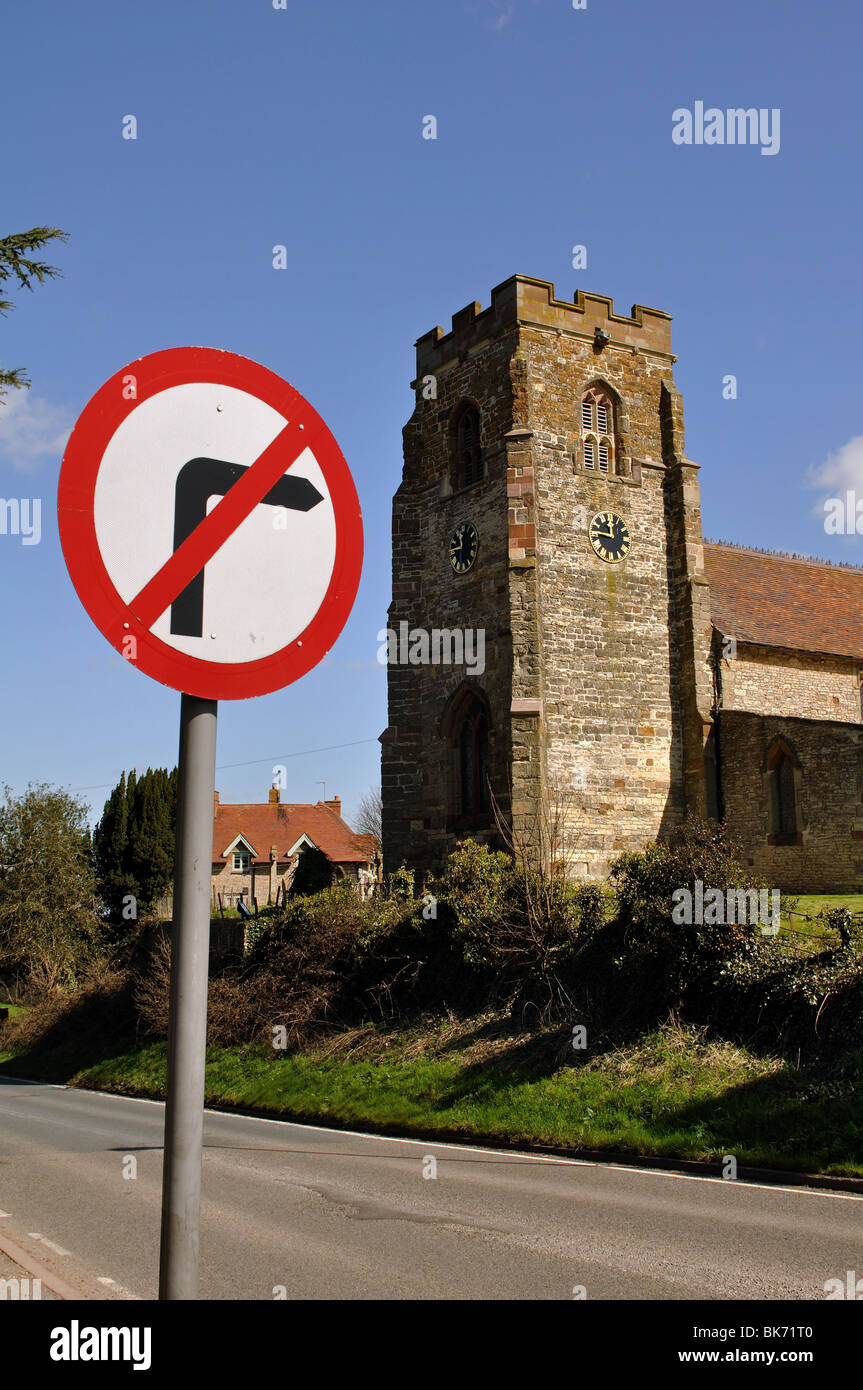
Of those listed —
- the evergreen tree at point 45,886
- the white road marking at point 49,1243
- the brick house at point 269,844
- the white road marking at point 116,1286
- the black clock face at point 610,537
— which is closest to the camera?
the white road marking at point 116,1286

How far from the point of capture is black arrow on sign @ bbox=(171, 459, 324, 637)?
2.35 meters

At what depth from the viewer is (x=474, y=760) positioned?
23812 millimetres

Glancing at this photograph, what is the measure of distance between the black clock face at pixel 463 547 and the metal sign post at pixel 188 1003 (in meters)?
21.7

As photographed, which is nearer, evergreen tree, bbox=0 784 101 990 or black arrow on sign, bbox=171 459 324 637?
black arrow on sign, bbox=171 459 324 637

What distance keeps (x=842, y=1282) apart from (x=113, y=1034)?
883 inches

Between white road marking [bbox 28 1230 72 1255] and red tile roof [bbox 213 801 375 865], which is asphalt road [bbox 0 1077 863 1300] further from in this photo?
red tile roof [bbox 213 801 375 865]

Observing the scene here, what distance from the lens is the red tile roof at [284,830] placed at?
6031cm

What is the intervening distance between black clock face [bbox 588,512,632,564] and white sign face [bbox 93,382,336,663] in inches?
843

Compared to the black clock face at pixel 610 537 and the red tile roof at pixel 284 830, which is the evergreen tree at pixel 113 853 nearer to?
the red tile roof at pixel 284 830

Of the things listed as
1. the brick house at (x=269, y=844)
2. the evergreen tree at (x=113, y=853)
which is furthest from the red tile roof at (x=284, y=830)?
the evergreen tree at (x=113, y=853)

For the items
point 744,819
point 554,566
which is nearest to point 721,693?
point 744,819

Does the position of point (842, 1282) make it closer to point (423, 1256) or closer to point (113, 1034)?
point (423, 1256)

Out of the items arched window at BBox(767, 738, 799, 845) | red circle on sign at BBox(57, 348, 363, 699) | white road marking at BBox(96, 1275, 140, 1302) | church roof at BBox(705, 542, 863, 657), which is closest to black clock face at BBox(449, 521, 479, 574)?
church roof at BBox(705, 542, 863, 657)

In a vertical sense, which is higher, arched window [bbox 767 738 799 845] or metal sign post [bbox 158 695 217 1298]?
arched window [bbox 767 738 799 845]
